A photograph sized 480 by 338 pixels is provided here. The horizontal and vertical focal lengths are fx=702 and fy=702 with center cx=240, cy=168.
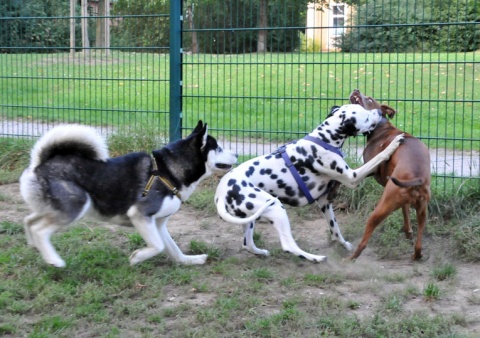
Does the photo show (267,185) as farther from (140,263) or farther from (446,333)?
(446,333)

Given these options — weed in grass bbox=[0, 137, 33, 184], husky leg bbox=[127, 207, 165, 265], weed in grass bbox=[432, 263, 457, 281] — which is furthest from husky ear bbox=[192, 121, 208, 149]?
weed in grass bbox=[0, 137, 33, 184]

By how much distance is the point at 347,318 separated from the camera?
5059 mm

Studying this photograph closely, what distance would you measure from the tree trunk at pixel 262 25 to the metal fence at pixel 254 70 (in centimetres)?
1

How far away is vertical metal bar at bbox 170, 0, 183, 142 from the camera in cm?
930

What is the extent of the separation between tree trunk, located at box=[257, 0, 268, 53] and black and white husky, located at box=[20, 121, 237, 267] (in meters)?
2.62

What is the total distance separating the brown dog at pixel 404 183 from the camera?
241 inches

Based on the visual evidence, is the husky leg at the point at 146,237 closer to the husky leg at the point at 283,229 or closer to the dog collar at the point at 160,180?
the dog collar at the point at 160,180

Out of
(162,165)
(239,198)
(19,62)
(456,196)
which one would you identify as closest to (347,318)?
(239,198)

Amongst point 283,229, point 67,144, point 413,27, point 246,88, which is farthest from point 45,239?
point 413,27

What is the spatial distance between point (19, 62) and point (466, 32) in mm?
6725

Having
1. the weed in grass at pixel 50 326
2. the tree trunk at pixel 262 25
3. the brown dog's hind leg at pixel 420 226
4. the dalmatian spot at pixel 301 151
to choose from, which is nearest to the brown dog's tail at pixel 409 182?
the brown dog's hind leg at pixel 420 226

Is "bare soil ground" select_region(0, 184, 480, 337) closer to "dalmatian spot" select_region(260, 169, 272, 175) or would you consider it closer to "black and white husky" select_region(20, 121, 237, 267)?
"black and white husky" select_region(20, 121, 237, 267)

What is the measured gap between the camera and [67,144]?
20.7 feet

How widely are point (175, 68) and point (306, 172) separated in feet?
10.6
